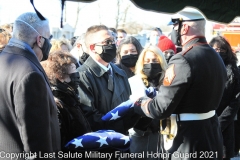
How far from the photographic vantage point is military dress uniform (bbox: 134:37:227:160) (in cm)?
318

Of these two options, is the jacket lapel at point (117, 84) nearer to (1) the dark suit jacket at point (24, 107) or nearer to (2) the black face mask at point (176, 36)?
(2) the black face mask at point (176, 36)

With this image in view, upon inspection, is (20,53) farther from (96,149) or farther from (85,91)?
(85,91)

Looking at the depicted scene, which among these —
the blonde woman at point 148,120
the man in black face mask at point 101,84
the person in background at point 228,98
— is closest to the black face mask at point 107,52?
the man in black face mask at point 101,84

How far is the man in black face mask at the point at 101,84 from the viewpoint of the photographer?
372cm

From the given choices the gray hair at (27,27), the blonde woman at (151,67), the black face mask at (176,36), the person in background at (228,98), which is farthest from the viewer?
the person in background at (228,98)

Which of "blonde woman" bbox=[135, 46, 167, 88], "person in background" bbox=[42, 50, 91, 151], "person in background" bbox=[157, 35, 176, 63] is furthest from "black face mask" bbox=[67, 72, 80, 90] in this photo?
"person in background" bbox=[157, 35, 176, 63]

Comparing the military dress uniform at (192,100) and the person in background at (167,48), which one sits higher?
the military dress uniform at (192,100)

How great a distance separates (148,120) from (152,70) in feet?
2.12

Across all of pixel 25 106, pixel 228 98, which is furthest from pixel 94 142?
pixel 228 98

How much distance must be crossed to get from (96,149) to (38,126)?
2.40 ft

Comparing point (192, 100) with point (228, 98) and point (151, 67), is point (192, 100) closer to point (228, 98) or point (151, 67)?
point (151, 67)

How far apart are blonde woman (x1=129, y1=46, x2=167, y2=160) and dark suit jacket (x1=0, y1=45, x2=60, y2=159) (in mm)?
1752

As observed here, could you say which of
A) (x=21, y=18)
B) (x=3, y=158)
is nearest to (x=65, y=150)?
(x=3, y=158)

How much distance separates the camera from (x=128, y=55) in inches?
221
